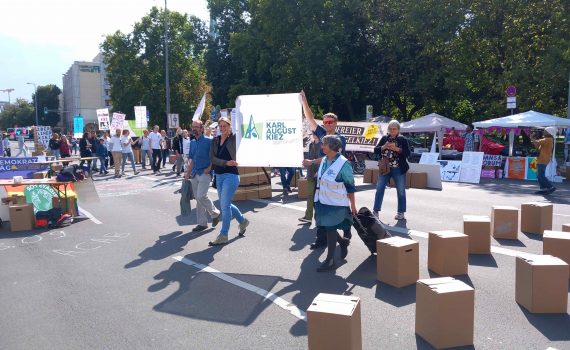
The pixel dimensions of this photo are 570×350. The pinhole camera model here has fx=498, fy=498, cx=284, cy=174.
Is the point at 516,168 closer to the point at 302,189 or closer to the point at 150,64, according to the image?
the point at 302,189

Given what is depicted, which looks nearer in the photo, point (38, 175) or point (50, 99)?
point (38, 175)

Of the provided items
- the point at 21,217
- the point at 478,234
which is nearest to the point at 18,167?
the point at 21,217

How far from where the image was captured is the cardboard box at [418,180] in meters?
14.6

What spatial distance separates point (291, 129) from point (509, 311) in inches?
151

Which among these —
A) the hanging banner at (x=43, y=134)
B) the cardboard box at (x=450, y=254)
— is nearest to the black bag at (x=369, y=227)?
the cardboard box at (x=450, y=254)

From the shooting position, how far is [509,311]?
16.0 ft

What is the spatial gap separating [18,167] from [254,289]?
27.2 ft

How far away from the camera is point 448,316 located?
4.08 metres

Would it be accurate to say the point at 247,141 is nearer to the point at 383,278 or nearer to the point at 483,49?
the point at 383,278

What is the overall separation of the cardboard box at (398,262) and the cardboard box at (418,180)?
29.8 feet

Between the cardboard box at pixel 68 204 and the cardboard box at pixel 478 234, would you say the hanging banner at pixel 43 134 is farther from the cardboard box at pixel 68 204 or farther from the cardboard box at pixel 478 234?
the cardboard box at pixel 478 234

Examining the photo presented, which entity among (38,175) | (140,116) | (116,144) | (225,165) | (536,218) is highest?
(140,116)

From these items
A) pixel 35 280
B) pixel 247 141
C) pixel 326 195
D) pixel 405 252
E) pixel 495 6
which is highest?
pixel 495 6

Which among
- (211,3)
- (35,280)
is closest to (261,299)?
(35,280)
